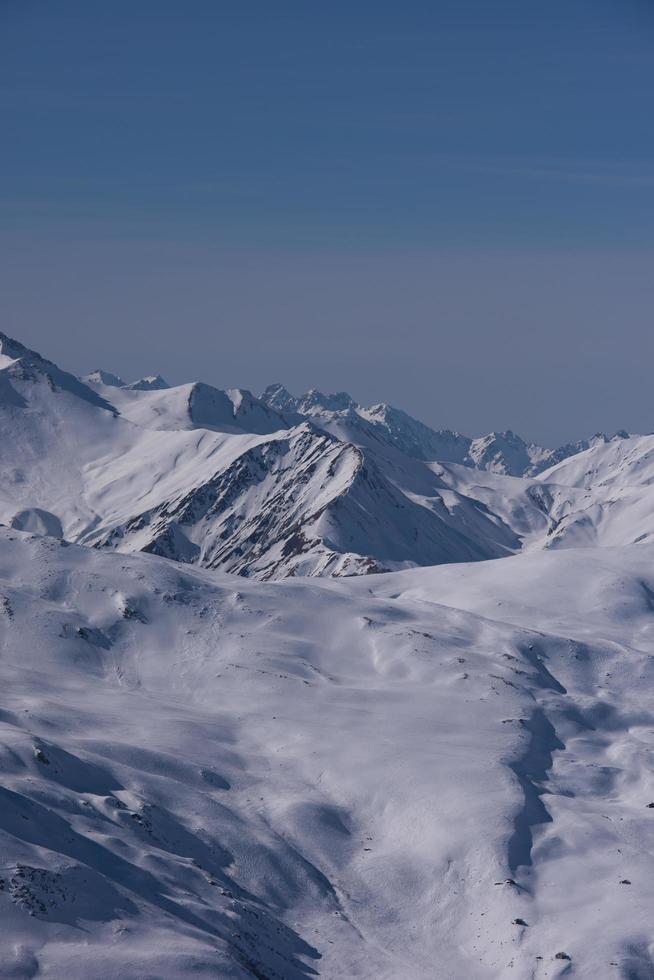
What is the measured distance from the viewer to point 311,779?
87.5 metres

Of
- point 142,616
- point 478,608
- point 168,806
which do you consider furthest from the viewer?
point 478,608

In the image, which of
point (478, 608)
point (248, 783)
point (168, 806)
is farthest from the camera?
point (478, 608)

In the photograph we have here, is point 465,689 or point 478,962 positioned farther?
point 465,689

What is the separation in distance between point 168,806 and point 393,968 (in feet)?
66.7

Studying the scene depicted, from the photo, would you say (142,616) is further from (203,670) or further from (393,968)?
(393,968)

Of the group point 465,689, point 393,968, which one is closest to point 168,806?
point 393,968

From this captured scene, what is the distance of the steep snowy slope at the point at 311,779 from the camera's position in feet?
198

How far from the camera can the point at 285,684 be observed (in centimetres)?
10731

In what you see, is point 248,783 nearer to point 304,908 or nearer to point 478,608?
point 304,908

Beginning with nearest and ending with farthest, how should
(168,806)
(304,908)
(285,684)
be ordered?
(304,908)
(168,806)
(285,684)

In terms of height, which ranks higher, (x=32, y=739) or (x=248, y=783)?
(x=32, y=739)

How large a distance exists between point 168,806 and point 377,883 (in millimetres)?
15589

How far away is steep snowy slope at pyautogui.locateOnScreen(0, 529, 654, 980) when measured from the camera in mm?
60375

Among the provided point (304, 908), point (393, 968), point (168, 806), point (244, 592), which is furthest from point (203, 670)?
point (393, 968)
